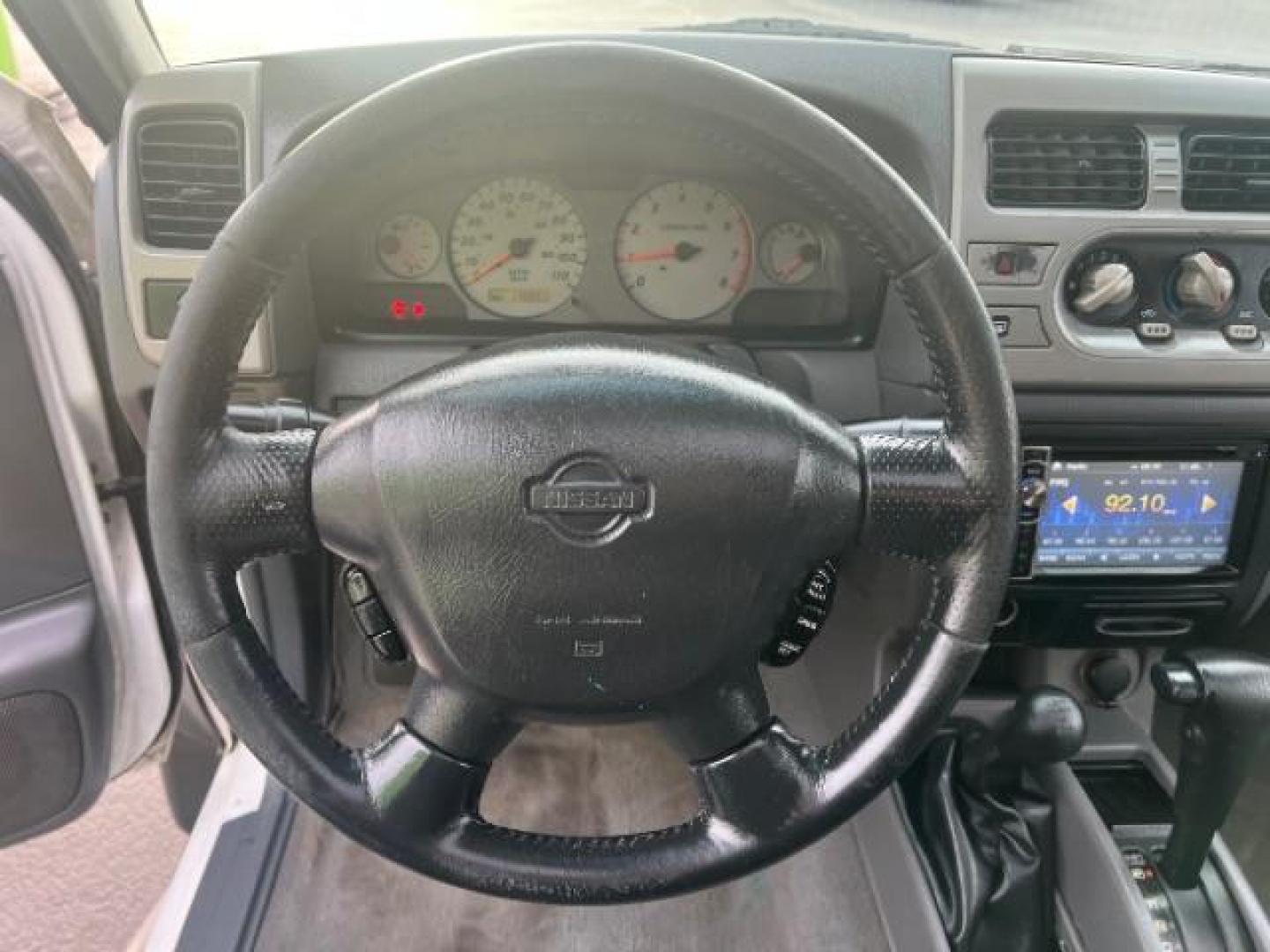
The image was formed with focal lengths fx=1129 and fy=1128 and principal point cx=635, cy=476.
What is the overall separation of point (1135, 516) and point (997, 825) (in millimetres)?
431

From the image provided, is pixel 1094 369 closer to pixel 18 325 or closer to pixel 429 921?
pixel 429 921

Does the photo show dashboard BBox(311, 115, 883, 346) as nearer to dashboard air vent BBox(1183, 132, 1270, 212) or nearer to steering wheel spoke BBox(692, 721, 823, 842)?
dashboard air vent BBox(1183, 132, 1270, 212)

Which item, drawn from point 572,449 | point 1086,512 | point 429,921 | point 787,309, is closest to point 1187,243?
point 1086,512

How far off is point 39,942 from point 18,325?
105 centimetres

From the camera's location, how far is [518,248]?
4.44 feet

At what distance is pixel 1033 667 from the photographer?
164 cm

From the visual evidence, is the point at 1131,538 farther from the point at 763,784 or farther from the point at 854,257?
the point at 763,784

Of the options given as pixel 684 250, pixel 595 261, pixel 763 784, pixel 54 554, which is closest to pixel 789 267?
pixel 684 250

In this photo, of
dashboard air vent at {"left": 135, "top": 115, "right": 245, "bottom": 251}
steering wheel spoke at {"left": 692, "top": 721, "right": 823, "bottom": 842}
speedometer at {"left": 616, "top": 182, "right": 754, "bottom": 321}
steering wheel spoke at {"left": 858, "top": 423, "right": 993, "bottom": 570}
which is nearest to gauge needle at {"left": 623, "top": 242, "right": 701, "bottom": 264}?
speedometer at {"left": 616, "top": 182, "right": 754, "bottom": 321}

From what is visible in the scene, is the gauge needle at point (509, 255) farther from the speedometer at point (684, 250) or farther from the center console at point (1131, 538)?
the center console at point (1131, 538)

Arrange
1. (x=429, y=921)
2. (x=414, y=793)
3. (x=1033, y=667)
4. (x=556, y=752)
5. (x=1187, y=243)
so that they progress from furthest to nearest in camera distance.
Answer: (x=556, y=752)
(x=1033, y=667)
(x=429, y=921)
(x=1187, y=243)
(x=414, y=793)

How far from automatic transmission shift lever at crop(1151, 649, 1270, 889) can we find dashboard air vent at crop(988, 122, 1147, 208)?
541mm

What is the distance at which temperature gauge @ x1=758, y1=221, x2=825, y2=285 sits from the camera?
1.38 metres

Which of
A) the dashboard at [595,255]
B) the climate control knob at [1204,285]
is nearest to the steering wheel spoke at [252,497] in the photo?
the dashboard at [595,255]
